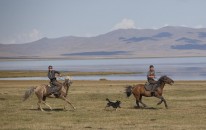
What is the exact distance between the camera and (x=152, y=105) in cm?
3066

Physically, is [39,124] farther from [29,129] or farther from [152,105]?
[152,105]

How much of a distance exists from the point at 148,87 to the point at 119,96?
964cm

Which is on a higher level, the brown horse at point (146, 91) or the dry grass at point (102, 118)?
the brown horse at point (146, 91)

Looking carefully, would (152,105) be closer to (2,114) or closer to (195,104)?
(195,104)

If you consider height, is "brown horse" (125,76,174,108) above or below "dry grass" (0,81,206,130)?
above

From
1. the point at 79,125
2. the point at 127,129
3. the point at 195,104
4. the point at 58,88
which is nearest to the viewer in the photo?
the point at 127,129

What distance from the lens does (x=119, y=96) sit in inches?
1499

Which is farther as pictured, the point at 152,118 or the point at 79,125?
the point at 152,118

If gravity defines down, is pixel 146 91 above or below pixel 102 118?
above

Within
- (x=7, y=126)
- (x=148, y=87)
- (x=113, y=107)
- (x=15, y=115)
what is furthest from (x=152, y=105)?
(x=7, y=126)

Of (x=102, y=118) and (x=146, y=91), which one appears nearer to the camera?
(x=102, y=118)

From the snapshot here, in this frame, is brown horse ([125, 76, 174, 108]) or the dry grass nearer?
the dry grass

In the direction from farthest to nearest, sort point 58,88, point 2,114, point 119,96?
point 119,96, point 58,88, point 2,114

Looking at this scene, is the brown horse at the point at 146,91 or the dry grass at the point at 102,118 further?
the brown horse at the point at 146,91
